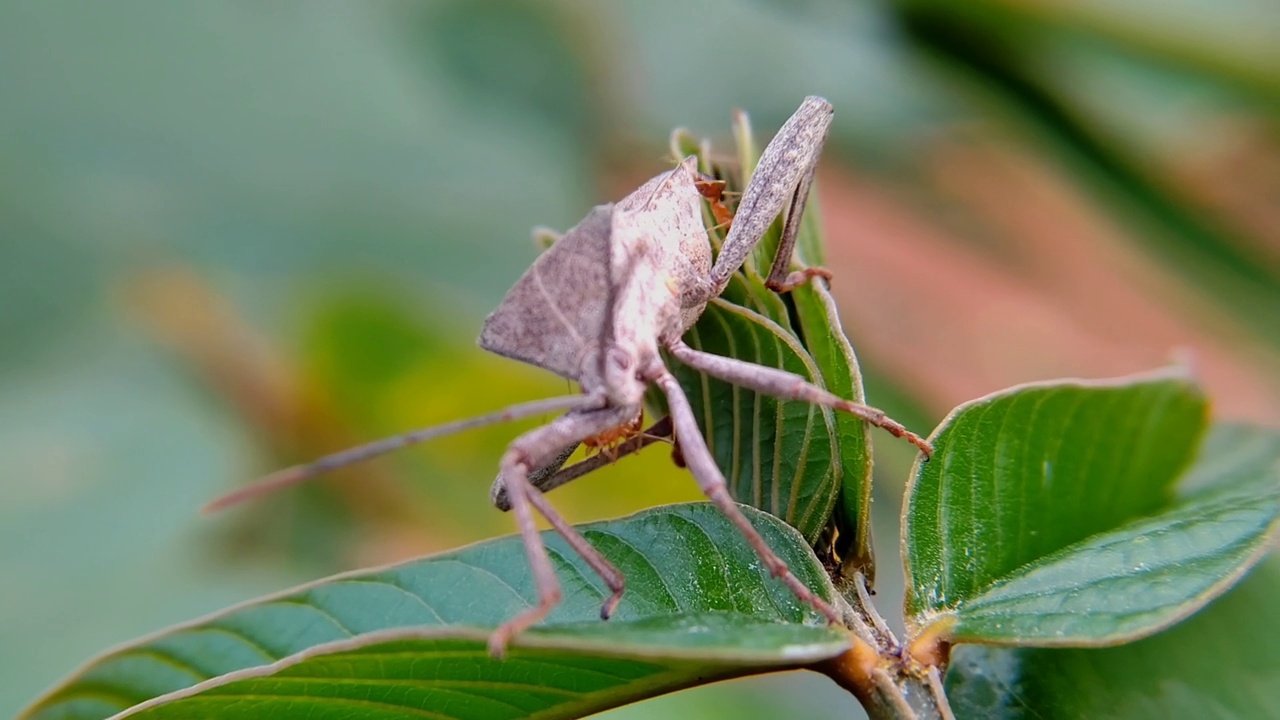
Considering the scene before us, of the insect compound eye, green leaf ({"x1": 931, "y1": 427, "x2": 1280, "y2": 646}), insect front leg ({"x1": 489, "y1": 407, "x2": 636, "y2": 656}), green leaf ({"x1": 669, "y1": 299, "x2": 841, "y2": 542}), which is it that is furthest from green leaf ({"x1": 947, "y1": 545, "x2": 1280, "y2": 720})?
the insect compound eye

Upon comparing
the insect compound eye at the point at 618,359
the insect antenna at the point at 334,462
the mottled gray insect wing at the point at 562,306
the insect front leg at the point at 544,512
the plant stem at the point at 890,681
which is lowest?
the plant stem at the point at 890,681

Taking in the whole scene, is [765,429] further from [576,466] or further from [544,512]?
[576,466]

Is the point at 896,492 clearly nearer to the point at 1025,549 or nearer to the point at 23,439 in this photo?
the point at 1025,549

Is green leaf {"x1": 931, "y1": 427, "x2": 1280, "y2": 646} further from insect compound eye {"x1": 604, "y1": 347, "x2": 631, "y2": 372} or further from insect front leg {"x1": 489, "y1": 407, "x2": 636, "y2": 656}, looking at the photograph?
insect compound eye {"x1": 604, "y1": 347, "x2": 631, "y2": 372}

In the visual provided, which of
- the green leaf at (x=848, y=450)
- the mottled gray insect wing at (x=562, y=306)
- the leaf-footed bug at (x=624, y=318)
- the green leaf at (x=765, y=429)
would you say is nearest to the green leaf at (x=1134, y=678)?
the green leaf at (x=848, y=450)

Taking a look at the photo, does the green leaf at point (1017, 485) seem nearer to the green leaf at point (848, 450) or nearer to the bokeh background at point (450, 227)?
the green leaf at point (848, 450)

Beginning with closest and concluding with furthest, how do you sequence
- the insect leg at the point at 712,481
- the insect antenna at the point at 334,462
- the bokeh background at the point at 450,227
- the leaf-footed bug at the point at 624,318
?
the insect leg at the point at 712,481 → the insect antenna at the point at 334,462 → the leaf-footed bug at the point at 624,318 → the bokeh background at the point at 450,227

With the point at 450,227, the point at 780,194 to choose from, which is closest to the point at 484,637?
the point at 780,194

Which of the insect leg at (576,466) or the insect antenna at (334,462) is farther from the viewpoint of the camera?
the insect leg at (576,466)
